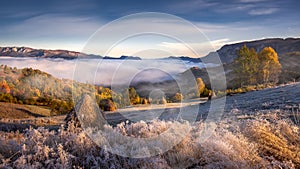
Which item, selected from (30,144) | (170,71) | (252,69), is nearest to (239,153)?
(30,144)

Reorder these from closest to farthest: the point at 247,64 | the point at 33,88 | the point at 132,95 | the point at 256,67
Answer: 1. the point at 132,95
2. the point at 247,64
3. the point at 256,67
4. the point at 33,88

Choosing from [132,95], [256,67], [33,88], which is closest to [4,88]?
[33,88]

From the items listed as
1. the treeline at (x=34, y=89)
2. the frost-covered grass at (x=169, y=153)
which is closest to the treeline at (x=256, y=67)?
the treeline at (x=34, y=89)

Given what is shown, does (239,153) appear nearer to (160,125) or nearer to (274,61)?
(160,125)

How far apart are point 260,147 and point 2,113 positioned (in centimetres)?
3570

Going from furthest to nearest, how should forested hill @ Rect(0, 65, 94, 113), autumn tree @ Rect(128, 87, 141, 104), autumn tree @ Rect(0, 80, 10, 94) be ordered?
1. autumn tree @ Rect(0, 80, 10, 94)
2. forested hill @ Rect(0, 65, 94, 113)
3. autumn tree @ Rect(128, 87, 141, 104)

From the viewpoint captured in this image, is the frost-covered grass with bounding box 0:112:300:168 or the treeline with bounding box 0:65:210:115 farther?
the treeline with bounding box 0:65:210:115

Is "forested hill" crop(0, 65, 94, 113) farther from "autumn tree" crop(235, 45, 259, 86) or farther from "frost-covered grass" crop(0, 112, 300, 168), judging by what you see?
"frost-covered grass" crop(0, 112, 300, 168)

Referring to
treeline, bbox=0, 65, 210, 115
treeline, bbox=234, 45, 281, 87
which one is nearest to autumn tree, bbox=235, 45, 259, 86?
treeline, bbox=234, 45, 281, 87

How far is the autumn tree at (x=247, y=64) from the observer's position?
59094 millimetres

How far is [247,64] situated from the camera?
195 feet

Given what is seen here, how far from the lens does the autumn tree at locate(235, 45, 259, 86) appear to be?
59.1 meters

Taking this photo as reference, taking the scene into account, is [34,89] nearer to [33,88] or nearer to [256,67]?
[33,88]

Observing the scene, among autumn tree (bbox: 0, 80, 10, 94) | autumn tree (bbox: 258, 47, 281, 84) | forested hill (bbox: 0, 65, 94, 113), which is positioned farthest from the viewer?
autumn tree (bbox: 0, 80, 10, 94)
